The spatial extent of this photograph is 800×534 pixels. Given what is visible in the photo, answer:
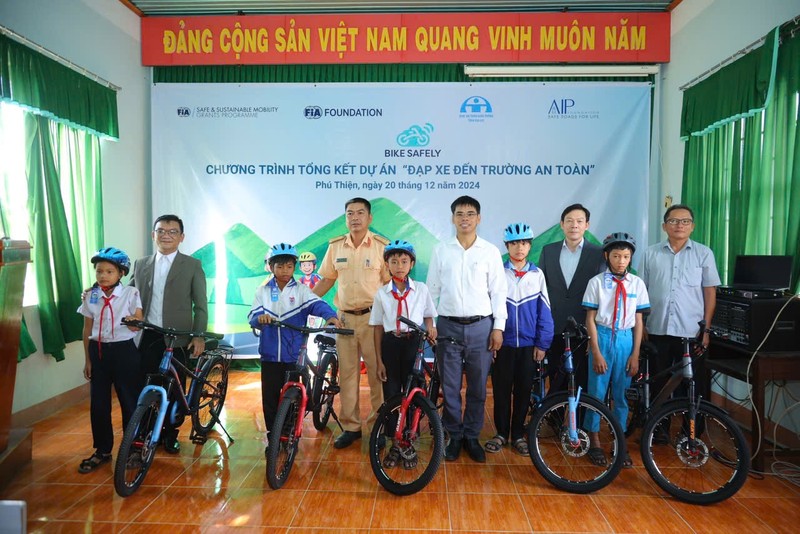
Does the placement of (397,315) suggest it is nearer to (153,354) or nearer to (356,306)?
(356,306)

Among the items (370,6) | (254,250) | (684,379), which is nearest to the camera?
(684,379)

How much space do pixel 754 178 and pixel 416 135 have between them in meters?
2.99

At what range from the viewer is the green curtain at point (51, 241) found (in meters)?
3.98

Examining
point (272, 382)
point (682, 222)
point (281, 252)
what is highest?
point (682, 222)

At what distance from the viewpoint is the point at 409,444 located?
280 centimetres

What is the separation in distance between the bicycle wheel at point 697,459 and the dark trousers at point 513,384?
0.80 metres

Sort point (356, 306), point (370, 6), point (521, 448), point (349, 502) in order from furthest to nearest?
1. point (370, 6)
2. point (356, 306)
3. point (521, 448)
4. point (349, 502)

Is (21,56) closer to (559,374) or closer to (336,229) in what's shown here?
(336,229)

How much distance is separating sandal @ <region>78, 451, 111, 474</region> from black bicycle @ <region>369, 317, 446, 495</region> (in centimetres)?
165

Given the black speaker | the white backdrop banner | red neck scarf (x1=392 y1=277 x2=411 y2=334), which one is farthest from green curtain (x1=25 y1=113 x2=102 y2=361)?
the black speaker

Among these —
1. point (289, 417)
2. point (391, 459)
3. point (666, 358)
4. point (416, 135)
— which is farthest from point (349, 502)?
point (416, 135)

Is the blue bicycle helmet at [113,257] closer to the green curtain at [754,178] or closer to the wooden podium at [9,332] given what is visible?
the wooden podium at [9,332]

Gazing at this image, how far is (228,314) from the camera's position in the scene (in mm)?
5625

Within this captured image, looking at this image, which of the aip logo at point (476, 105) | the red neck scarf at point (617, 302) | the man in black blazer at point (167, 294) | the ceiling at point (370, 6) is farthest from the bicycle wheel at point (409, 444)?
the ceiling at point (370, 6)
